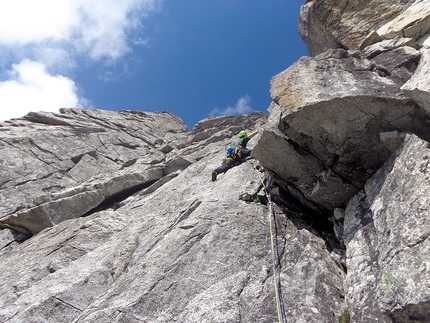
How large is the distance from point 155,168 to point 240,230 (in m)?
12.4

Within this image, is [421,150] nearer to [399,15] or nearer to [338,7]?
[399,15]

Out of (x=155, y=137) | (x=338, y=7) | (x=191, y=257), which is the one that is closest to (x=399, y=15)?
(x=338, y=7)

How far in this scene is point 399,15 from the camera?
47.9 ft

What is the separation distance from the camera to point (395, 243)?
737cm

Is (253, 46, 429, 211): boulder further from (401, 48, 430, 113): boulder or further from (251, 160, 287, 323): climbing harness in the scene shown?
(251, 160, 287, 323): climbing harness

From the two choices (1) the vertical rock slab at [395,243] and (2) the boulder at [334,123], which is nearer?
(1) the vertical rock slab at [395,243]

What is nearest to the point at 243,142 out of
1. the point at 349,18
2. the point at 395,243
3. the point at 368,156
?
the point at 349,18

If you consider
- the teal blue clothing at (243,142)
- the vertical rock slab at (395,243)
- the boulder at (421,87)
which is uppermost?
the teal blue clothing at (243,142)

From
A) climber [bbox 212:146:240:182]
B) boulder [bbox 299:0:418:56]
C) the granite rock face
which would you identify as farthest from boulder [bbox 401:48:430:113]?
climber [bbox 212:146:240:182]

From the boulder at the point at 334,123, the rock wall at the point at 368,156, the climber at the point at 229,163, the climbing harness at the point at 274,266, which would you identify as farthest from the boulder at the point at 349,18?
the climbing harness at the point at 274,266

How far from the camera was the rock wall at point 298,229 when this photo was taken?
800 cm

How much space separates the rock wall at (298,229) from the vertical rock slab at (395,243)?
3 centimetres

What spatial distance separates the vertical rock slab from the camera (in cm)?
648

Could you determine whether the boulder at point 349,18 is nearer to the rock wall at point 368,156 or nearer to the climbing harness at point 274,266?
the rock wall at point 368,156
